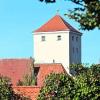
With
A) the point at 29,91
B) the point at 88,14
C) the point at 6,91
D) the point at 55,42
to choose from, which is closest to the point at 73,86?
the point at 6,91

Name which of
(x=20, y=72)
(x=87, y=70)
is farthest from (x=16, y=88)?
(x=20, y=72)

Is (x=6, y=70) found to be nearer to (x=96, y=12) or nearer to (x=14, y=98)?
(x=14, y=98)

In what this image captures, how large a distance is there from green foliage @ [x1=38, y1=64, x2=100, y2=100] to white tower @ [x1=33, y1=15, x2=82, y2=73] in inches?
3108

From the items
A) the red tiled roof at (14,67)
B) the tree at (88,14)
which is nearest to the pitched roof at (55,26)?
the red tiled roof at (14,67)

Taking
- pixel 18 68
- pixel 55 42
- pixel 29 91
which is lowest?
pixel 29 91

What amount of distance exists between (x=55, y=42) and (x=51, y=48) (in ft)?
4.05

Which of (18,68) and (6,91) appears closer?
(6,91)

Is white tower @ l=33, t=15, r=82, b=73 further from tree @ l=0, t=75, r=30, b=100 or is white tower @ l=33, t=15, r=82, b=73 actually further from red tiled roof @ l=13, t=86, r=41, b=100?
tree @ l=0, t=75, r=30, b=100

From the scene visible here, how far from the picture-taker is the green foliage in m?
16.5

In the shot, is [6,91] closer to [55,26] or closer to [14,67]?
A: [14,67]

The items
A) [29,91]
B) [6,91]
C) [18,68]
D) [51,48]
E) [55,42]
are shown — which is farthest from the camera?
[55,42]

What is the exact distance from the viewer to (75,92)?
1667cm

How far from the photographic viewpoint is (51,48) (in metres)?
98.6

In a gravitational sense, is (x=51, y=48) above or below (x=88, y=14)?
above
